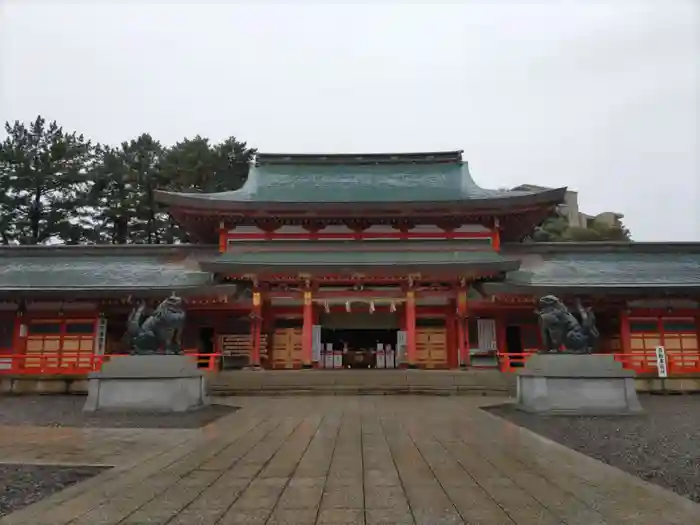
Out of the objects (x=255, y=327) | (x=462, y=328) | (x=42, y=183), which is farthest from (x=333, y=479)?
(x=42, y=183)

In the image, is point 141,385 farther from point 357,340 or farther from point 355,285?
point 357,340

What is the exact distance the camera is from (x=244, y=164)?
151 ft

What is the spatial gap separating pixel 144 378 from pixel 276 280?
10.4 meters

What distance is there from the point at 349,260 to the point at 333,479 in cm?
1695

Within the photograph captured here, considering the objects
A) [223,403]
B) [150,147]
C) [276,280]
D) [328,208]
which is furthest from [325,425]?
[150,147]

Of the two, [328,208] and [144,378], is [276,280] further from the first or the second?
[144,378]

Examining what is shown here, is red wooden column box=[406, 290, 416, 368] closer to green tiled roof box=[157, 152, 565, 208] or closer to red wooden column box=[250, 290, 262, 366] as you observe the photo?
green tiled roof box=[157, 152, 565, 208]

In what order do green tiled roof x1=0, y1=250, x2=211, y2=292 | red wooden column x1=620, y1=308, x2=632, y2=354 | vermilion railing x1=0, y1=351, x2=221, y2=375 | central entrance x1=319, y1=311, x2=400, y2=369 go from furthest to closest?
1. central entrance x1=319, y1=311, x2=400, y2=369
2. green tiled roof x1=0, y1=250, x2=211, y2=292
3. red wooden column x1=620, y1=308, x2=632, y2=354
4. vermilion railing x1=0, y1=351, x2=221, y2=375

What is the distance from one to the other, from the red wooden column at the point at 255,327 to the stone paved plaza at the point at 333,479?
1139 centimetres

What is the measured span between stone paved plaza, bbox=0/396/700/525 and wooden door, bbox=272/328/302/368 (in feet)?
43.3

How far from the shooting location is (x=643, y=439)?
8.28 metres

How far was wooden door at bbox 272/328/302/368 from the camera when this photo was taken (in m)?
22.8

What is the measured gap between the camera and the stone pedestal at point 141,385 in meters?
11.6

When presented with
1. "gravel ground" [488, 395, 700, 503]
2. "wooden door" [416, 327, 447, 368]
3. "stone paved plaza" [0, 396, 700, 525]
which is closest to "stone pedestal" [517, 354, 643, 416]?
"gravel ground" [488, 395, 700, 503]
